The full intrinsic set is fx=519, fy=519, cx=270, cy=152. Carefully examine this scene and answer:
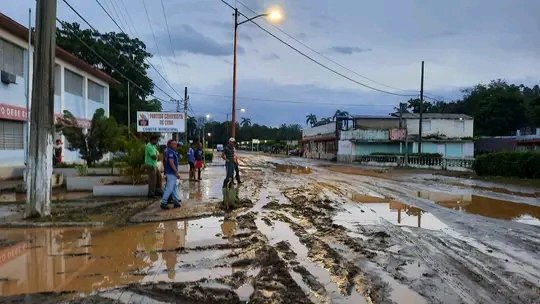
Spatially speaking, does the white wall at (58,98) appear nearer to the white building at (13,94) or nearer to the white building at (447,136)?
the white building at (13,94)

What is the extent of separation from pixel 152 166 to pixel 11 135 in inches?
506

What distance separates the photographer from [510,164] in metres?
27.8

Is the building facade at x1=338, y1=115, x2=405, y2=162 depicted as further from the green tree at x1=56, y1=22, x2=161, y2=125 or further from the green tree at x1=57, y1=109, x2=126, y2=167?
the green tree at x1=57, y1=109, x2=126, y2=167

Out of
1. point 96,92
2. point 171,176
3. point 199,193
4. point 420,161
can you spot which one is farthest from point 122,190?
point 420,161

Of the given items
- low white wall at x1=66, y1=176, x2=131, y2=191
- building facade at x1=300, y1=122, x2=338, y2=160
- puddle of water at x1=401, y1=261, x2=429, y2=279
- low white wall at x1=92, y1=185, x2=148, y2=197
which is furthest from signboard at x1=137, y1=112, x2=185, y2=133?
building facade at x1=300, y1=122, x2=338, y2=160

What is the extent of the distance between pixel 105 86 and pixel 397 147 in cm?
3511

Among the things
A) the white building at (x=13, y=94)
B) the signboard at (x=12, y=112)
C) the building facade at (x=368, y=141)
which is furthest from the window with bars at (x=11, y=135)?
the building facade at (x=368, y=141)

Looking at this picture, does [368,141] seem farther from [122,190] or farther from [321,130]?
[122,190]

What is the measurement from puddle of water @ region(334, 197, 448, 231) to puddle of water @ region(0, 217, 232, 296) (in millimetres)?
3160

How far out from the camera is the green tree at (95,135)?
19203 mm

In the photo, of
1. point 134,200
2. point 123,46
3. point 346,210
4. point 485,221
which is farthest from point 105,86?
point 485,221

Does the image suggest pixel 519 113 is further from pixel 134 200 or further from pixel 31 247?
pixel 31 247

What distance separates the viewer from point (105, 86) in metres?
42.7

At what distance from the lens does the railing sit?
135 ft
